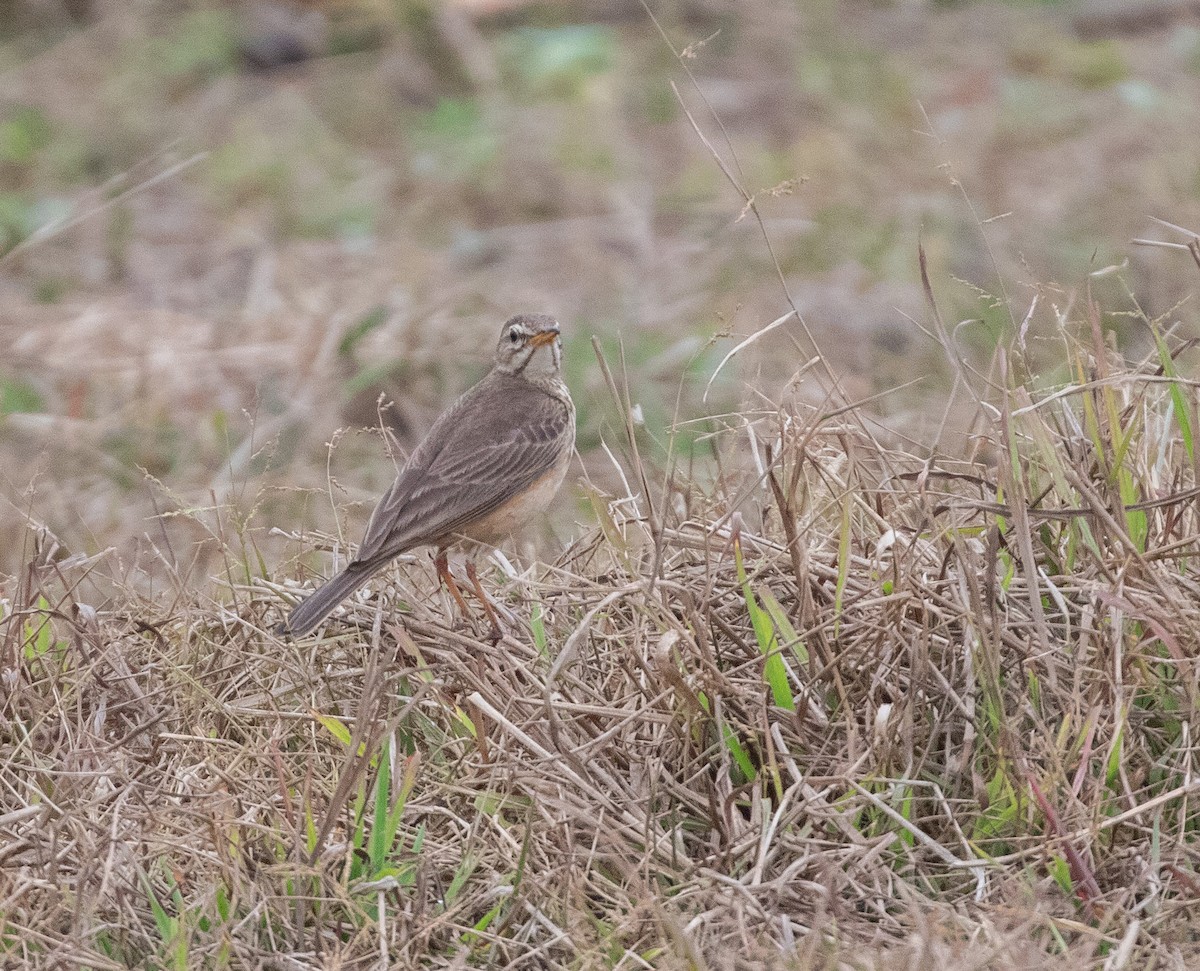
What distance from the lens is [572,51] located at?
38.7ft

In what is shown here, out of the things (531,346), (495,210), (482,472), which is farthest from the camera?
(495,210)

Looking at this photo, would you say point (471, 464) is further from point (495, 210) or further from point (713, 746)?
point (495, 210)

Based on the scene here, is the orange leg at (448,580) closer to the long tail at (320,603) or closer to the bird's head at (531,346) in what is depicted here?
the long tail at (320,603)

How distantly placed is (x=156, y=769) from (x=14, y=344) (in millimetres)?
5182

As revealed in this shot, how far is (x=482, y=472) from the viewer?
211 inches

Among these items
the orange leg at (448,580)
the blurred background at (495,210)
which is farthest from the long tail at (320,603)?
the blurred background at (495,210)

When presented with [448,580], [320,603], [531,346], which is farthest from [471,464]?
[320,603]

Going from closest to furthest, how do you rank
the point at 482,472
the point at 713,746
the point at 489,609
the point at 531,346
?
the point at 713,746, the point at 489,609, the point at 482,472, the point at 531,346

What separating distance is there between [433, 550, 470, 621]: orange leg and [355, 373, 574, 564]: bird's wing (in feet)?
0.27

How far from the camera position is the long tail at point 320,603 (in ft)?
14.0

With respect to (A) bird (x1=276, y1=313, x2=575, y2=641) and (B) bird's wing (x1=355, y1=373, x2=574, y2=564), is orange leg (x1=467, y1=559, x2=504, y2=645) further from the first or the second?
(B) bird's wing (x1=355, y1=373, x2=574, y2=564)

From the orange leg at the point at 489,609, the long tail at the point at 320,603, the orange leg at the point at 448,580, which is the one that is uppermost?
the long tail at the point at 320,603

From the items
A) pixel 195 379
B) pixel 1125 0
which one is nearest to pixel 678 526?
pixel 195 379

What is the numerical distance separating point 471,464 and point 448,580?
0.60 m
